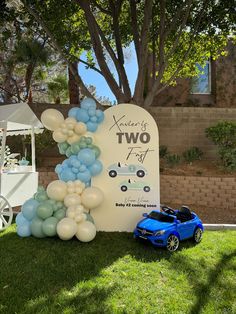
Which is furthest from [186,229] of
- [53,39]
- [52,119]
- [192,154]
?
[53,39]

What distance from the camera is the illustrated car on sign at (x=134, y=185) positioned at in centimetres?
526

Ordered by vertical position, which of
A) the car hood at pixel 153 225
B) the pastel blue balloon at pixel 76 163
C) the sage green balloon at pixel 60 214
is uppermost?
the pastel blue balloon at pixel 76 163

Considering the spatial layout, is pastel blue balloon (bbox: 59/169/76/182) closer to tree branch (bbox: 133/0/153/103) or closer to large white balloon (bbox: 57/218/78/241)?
large white balloon (bbox: 57/218/78/241)

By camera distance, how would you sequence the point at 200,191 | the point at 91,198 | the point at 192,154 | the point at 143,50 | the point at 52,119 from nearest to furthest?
the point at 91,198
the point at 52,119
the point at 143,50
the point at 200,191
the point at 192,154

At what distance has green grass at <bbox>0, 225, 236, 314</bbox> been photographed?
3021mm

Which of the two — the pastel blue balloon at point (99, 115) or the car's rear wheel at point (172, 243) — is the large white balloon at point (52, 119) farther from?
the car's rear wheel at point (172, 243)

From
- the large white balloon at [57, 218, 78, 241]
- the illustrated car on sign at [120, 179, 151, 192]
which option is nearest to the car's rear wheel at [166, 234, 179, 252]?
the illustrated car on sign at [120, 179, 151, 192]

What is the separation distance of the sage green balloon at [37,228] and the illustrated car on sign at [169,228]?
4.52ft

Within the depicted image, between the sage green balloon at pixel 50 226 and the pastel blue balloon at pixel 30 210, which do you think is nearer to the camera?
the sage green balloon at pixel 50 226

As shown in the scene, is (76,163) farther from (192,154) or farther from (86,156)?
(192,154)

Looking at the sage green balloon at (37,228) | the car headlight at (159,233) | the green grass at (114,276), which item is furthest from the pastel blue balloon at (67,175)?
the car headlight at (159,233)

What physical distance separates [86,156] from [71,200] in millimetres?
696

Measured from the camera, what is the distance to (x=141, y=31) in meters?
7.61

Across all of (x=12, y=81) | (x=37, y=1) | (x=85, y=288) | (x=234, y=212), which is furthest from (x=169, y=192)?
(x=12, y=81)
